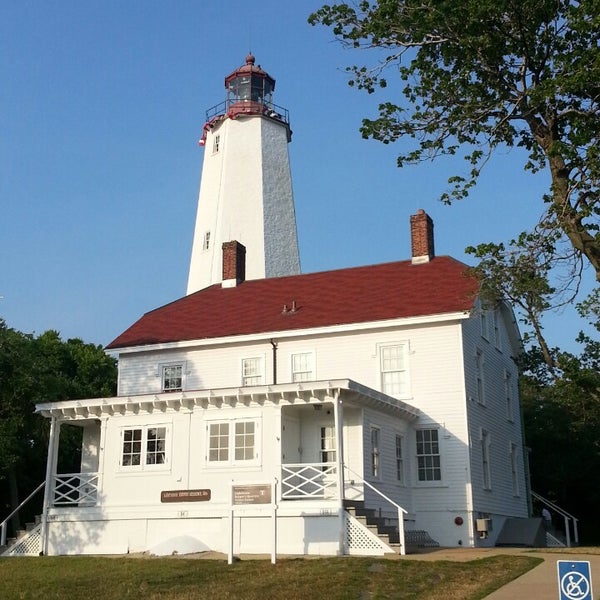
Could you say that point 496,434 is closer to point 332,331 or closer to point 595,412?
point 595,412

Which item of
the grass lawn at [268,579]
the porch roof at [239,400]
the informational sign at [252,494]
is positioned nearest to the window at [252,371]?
the porch roof at [239,400]

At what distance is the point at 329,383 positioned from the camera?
1981cm

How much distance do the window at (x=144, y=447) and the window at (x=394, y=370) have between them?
6.77 m

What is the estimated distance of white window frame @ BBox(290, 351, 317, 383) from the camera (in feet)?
84.9

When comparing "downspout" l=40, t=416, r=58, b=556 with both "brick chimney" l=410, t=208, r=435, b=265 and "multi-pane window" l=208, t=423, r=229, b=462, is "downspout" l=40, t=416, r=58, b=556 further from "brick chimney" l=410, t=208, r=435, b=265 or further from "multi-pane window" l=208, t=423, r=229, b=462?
"brick chimney" l=410, t=208, r=435, b=265

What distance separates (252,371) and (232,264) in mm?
6679

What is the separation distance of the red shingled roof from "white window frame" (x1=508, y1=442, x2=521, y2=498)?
6823 mm

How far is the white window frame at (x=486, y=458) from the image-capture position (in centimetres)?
2501

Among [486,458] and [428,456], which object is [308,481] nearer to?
[428,456]

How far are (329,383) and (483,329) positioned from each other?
29.4 ft

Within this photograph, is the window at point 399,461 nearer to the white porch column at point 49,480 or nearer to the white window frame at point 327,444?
the white window frame at point 327,444

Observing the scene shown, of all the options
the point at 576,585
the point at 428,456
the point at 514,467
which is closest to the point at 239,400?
the point at 428,456

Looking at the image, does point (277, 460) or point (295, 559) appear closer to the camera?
point (295, 559)

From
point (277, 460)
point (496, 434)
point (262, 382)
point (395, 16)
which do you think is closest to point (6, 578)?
point (277, 460)
